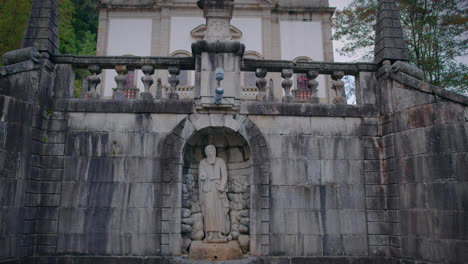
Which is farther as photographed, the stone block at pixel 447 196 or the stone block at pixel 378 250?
the stone block at pixel 378 250

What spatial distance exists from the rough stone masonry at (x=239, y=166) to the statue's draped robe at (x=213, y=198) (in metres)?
0.28

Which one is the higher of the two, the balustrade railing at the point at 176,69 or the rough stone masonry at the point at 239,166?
the balustrade railing at the point at 176,69

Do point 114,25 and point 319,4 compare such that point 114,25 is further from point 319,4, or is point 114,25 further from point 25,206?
point 25,206

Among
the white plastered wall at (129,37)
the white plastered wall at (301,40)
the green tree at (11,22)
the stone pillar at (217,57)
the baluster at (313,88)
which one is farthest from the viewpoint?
the white plastered wall at (301,40)

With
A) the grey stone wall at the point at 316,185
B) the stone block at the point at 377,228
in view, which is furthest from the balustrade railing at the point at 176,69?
the stone block at the point at 377,228

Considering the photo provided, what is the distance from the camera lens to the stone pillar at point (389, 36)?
8.34m

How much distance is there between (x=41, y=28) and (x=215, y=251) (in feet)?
20.3

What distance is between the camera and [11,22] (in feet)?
40.0

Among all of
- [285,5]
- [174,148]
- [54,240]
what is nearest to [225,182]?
[174,148]

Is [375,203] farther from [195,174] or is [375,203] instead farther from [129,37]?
[129,37]

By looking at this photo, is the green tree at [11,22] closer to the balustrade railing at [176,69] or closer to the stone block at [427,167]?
the balustrade railing at [176,69]

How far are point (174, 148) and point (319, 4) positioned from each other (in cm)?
2250

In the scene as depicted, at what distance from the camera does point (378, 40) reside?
8.67m

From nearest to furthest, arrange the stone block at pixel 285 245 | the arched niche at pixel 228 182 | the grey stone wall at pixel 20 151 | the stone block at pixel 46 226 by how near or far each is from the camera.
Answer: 1. the grey stone wall at pixel 20 151
2. the stone block at pixel 46 226
3. the stone block at pixel 285 245
4. the arched niche at pixel 228 182
